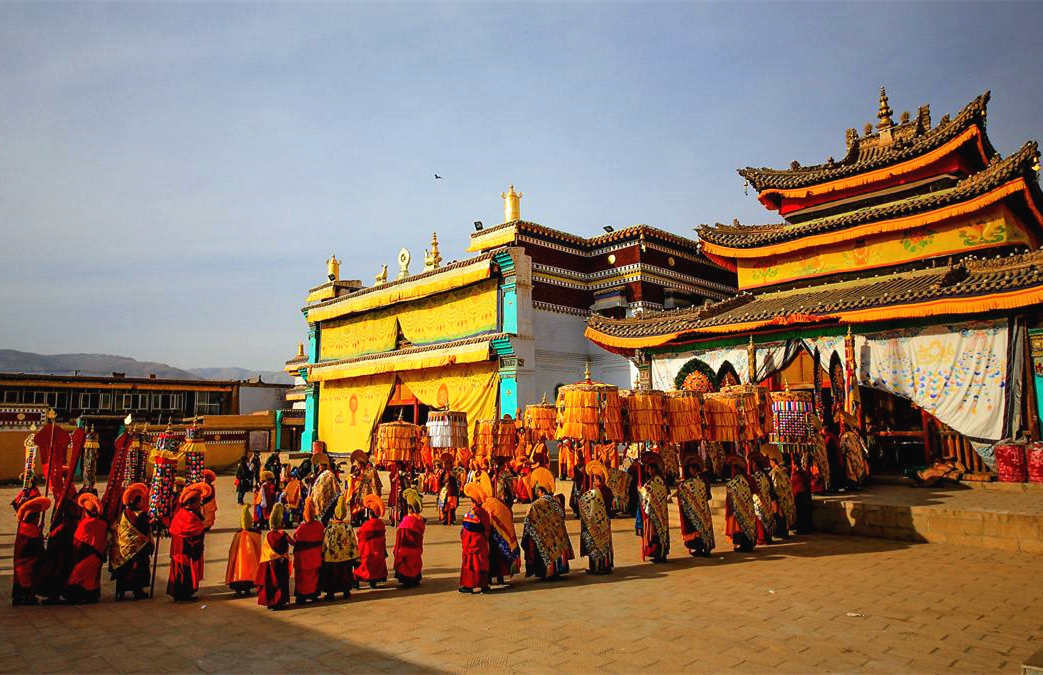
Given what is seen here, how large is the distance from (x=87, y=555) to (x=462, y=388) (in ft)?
51.6

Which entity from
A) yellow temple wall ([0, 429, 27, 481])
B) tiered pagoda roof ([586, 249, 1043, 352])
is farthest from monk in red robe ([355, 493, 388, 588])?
yellow temple wall ([0, 429, 27, 481])

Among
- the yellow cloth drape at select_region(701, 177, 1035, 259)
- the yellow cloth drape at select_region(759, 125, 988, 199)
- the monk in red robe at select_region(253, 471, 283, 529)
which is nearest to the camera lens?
the monk in red robe at select_region(253, 471, 283, 529)

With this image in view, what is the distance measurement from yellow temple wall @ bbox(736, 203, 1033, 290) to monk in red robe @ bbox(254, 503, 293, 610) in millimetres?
14756

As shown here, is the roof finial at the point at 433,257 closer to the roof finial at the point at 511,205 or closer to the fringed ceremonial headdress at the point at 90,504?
the roof finial at the point at 511,205

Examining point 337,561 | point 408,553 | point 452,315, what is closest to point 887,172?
point 452,315

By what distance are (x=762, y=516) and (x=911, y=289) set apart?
6.77m

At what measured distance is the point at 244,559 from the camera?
771cm

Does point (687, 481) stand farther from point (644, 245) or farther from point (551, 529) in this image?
point (644, 245)

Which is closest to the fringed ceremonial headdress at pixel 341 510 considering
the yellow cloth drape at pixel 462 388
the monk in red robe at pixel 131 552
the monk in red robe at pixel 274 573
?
the monk in red robe at pixel 274 573

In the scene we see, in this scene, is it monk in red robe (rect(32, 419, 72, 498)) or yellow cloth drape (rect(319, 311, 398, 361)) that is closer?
monk in red robe (rect(32, 419, 72, 498))

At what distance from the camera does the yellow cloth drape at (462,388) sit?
71.7 ft

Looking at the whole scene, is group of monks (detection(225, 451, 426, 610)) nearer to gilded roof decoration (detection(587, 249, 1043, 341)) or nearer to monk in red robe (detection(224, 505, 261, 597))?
monk in red robe (detection(224, 505, 261, 597))

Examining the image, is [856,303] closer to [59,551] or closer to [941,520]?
[941,520]

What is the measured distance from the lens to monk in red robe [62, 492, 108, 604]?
293 inches
